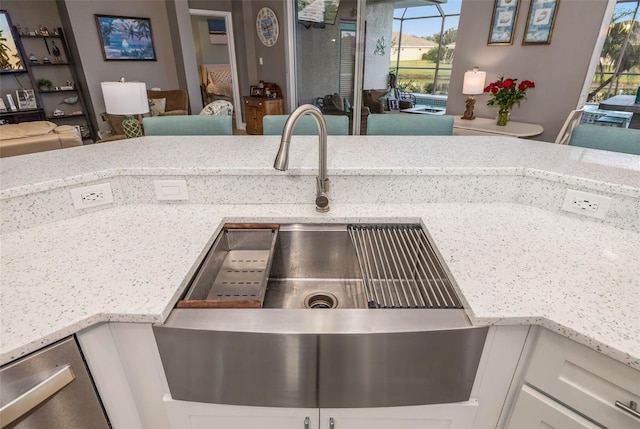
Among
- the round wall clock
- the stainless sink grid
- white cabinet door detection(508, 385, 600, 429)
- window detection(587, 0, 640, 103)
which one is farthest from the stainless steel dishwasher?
window detection(587, 0, 640, 103)

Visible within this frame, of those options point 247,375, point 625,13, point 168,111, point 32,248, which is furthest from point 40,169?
point 625,13

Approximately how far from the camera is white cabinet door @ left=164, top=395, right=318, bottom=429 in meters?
0.84

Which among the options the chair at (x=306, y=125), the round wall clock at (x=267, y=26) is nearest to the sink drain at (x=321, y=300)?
the chair at (x=306, y=125)

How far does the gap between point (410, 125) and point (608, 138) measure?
3.27ft

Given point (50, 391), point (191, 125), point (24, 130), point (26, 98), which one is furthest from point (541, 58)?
point (26, 98)

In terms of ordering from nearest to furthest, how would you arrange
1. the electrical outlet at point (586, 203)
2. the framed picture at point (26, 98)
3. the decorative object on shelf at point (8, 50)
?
the electrical outlet at point (586, 203)
the decorative object on shelf at point (8, 50)
the framed picture at point (26, 98)

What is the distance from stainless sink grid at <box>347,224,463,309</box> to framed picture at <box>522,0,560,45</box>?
10.6 feet

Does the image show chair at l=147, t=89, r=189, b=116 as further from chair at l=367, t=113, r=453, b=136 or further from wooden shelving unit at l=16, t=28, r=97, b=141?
chair at l=367, t=113, r=453, b=136

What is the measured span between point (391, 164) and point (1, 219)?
50.0 inches

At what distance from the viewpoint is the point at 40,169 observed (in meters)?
1.16

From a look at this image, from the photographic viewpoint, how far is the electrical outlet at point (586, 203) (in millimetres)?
1069

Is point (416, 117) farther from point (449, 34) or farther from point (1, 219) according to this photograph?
point (449, 34)

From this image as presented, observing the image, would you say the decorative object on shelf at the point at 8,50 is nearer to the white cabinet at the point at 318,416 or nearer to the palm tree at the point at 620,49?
the white cabinet at the point at 318,416

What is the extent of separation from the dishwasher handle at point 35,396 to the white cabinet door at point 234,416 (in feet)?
0.75
